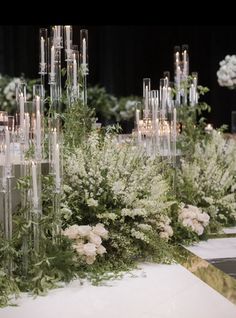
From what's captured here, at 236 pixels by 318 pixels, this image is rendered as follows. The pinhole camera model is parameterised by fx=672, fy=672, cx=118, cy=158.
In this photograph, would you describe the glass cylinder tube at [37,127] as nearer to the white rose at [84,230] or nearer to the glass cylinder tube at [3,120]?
the glass cylinder tube at [3,120]

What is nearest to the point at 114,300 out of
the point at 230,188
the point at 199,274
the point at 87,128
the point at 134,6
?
the point at 199,274

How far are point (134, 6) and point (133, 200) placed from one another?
16.6ft

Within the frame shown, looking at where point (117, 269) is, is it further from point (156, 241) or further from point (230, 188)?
point (230, 188)

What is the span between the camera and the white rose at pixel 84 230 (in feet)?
13.0

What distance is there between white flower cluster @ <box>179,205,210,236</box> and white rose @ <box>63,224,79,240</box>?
3.37ft

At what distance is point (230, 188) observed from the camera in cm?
549

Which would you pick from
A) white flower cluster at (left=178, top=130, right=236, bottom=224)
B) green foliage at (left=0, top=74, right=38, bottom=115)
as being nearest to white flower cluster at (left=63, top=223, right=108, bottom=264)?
white flower cluster at (left=178, top=130, right=236, bottom=224)

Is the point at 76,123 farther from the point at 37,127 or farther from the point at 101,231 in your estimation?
the point at 101,231

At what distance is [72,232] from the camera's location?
3.96 meters

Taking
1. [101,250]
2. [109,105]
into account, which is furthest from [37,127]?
[109,105]

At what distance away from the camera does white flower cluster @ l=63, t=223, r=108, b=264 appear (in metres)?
3.91

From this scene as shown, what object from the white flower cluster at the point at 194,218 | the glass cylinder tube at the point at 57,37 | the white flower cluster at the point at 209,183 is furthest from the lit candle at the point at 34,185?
the white flower cluster at the point at 209,183

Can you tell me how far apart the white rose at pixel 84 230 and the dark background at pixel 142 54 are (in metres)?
7.02

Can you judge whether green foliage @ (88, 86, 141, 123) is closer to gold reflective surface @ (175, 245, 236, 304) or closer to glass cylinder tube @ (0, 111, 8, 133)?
gold reflective surface @ (175, 245, 236, 304)
